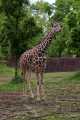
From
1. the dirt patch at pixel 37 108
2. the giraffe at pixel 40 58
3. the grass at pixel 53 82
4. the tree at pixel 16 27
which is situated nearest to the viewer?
the dirt patch at pixel 37 108

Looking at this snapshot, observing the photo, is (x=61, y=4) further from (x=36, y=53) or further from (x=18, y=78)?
(x=36, y=53)

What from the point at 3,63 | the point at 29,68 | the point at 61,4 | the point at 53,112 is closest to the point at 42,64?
the point at 29,68

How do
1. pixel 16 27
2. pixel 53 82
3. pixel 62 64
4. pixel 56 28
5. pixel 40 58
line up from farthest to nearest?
pixel 62 64, pixel 53 82, pixel 16 27, pixel 56 28, pixel 40 58

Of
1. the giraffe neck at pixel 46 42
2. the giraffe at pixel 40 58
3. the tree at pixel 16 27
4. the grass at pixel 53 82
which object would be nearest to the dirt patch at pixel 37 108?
the giraffe at pixel 40 58

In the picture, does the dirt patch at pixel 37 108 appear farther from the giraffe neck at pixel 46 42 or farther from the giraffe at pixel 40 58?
the giraffe neck at pixel 46 42

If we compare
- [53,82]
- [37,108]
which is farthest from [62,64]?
[37,108]

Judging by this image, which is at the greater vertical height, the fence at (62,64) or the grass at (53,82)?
the grass at (53,82)

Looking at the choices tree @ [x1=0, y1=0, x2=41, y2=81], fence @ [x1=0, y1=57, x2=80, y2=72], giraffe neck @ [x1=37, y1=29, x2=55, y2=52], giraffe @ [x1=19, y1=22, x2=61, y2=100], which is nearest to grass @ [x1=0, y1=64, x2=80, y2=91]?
tree @ [x1=0, y1=0, x2=41, y2=81]

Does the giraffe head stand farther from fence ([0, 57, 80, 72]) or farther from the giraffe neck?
fence ([0, 57, 80, 72])

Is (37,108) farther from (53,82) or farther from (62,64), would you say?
(62,64)

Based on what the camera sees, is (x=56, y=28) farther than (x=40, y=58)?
Yes

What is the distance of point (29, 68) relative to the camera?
50.9ft

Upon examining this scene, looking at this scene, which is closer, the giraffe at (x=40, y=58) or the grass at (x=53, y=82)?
the giraffe at (x=40, y=58)

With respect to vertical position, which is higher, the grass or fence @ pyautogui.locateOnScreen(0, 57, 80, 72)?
the grass
